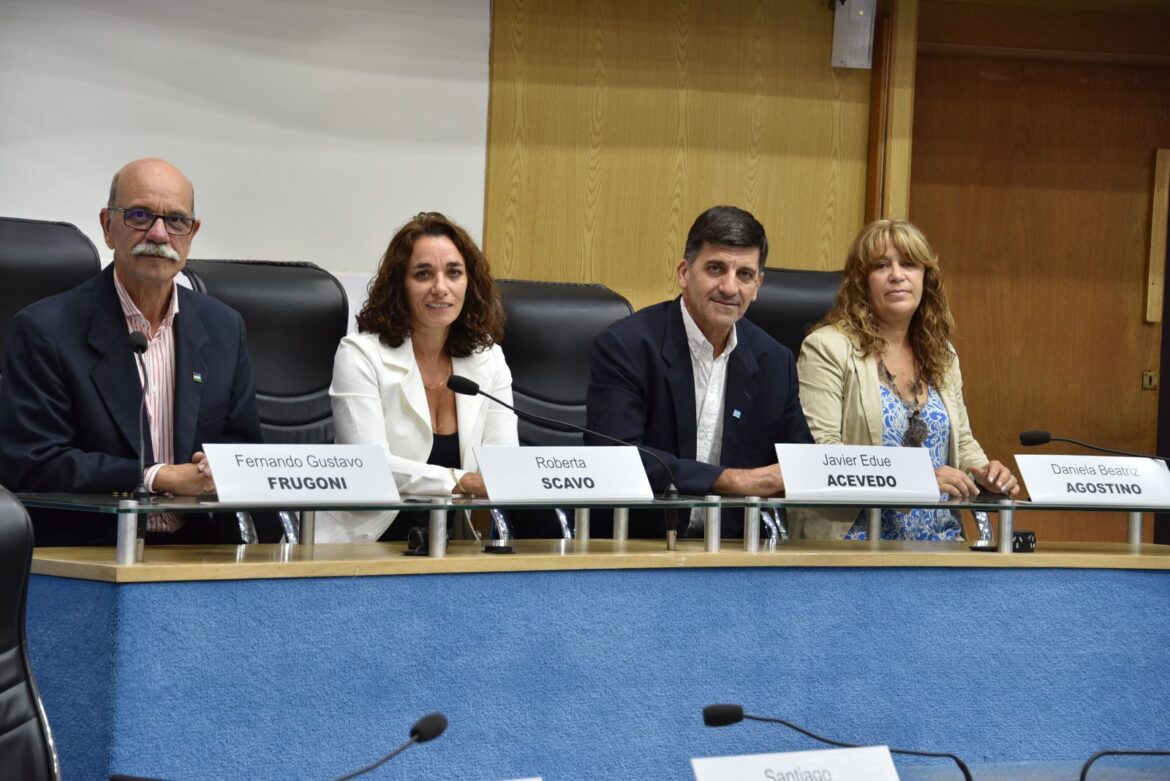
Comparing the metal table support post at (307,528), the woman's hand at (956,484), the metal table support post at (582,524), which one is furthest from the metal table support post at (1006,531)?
the metal table support post at (307,528)

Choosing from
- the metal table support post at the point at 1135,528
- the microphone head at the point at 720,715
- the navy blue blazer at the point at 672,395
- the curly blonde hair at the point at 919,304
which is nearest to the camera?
the microphone head at the point at 720,715

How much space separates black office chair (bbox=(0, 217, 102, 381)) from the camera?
2.73 m

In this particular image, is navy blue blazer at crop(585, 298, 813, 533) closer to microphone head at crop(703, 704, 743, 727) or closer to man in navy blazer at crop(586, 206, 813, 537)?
man in navy blazer at crop(586, 206, 813, 537)

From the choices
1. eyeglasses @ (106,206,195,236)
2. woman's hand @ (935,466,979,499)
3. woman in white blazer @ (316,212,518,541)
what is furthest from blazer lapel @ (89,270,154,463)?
woman's hand @ (935,466,979,499)

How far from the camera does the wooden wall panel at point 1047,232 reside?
443cm

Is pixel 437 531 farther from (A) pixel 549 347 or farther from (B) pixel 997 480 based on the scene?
(A) pixel 549 347

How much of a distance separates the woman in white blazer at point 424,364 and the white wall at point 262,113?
934mm

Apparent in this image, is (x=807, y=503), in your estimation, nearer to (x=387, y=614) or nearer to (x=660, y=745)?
(x=660, y=745)

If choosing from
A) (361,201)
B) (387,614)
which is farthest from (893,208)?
(387,614)

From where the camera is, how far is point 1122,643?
2000mm

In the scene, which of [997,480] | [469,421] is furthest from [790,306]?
[997,480]

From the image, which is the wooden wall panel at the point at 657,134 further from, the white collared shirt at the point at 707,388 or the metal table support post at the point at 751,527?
the metal table support post at the point at 751,527

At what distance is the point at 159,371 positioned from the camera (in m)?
2.39

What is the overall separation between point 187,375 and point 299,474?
809mm
